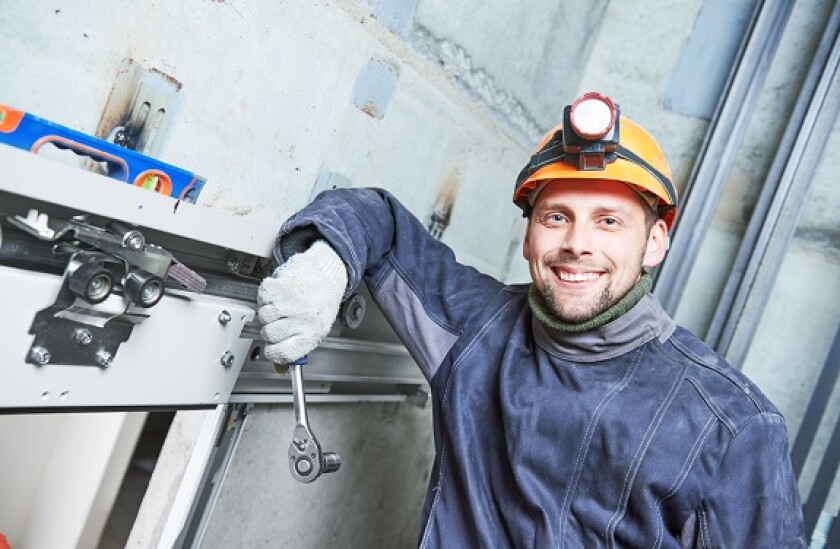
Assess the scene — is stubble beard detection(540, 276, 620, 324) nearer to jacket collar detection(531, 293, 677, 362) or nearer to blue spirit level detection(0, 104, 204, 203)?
jacket collar detection(531, 293, 677, 362)

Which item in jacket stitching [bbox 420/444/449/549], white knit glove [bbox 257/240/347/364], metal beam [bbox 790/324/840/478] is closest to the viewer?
white knit glove [bbox 257/240/347/364]

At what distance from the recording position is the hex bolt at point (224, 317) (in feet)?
3.11

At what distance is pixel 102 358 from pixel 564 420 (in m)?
0.71

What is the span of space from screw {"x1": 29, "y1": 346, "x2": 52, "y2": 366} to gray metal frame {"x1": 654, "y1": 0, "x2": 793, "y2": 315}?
69.7 inches

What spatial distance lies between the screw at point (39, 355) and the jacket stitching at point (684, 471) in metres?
0.89

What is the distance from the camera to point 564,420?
43.6 inches

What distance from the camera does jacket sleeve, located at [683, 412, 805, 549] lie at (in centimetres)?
100

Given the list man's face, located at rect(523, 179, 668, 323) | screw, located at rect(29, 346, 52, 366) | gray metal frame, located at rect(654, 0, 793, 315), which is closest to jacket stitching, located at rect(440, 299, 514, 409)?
man's face, located at rect(523, 179, 668, 323)

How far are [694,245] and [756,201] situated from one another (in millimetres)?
239

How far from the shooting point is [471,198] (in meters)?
1.90

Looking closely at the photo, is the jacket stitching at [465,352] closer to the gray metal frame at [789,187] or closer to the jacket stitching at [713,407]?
the jacket stitching at [713,407]

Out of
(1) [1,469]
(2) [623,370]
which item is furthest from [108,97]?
(1) [1,469]

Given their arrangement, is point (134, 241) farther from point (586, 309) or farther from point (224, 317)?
point (586, 309)

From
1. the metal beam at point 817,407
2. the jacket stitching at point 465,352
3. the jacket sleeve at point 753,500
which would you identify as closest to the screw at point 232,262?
the jacket stitching at point 465,352
